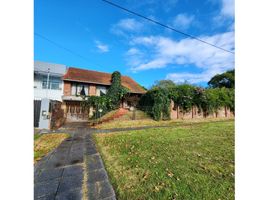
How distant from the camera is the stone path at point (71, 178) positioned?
286cm

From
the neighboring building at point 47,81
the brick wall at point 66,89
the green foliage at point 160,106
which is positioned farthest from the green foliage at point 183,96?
the neighboring building at point 47,81

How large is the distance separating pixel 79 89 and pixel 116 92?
4.55 m

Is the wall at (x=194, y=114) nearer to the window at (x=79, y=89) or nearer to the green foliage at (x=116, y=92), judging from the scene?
the green foliage at (x=116, y=92)

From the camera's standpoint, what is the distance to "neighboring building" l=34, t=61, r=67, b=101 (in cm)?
1864

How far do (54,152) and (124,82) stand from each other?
18.6 metres

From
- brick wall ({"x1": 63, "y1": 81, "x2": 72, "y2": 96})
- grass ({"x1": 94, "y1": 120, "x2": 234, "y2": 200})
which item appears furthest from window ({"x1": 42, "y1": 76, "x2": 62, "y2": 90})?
grass ({"x1": 94, "y1": 120, "x2": 234, "y2": 200})

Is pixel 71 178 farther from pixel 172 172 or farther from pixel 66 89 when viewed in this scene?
pixel 66 89

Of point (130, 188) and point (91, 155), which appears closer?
point (130, 188)

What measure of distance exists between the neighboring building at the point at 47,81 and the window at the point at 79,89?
1.47 meters

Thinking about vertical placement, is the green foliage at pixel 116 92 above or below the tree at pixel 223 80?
below

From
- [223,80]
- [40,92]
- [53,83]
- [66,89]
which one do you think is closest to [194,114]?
[66,89]
